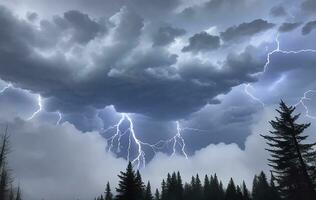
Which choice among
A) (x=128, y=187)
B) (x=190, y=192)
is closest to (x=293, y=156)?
(x=128, y=187)

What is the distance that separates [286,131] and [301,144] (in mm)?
1917

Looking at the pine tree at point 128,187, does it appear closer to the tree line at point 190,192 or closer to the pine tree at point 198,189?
the tree line at point 190,192

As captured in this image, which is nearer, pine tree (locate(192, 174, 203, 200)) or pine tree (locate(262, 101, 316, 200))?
pine tree (locate(262, 101, 316, 200))

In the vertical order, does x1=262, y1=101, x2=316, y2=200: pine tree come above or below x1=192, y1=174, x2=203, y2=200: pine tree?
below

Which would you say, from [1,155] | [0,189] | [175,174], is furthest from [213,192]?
[1,155]

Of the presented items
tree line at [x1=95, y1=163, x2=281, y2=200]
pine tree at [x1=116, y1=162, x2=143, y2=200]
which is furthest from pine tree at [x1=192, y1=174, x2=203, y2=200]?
pine tree at [x1=116, y1=162, x2=143, y2=200]

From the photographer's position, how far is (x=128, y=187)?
44.6m

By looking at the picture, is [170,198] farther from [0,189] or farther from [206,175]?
[0,189]

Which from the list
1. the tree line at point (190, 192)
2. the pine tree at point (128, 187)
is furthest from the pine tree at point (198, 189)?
the pine tree at point (128, 187)

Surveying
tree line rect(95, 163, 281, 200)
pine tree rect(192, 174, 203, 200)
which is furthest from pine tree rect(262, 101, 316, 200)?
pine tree rect(192, 174, 203, 200)

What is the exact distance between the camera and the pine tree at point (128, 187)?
44.2 m

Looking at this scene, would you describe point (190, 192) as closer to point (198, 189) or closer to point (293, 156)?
point (198, 189)

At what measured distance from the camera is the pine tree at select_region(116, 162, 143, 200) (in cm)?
4419

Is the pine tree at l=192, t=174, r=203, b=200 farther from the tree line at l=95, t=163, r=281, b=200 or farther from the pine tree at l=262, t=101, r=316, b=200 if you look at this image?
the pine tree at l=262, t=101, r=316, b=200
